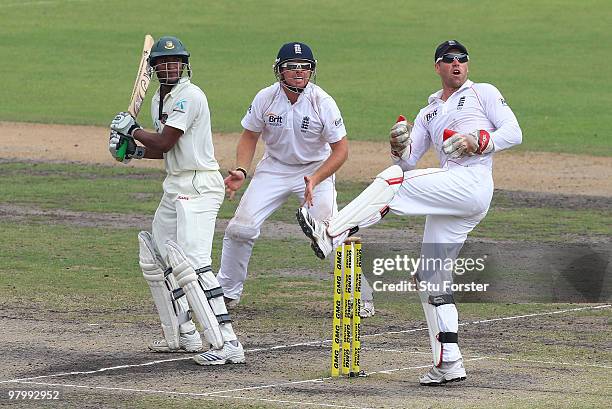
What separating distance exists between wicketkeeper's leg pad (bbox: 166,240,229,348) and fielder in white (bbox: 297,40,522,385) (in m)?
1.12

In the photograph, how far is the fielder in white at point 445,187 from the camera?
8.95m

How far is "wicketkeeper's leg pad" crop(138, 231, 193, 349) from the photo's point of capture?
10.2 meters

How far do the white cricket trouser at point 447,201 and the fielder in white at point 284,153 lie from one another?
7.03 feet

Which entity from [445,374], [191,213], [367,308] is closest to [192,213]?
[191,213]

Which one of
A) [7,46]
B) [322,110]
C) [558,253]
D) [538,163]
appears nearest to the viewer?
[322,110]

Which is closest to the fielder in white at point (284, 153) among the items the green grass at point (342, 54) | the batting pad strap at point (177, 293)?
the batting pad strap at point (177, 293)

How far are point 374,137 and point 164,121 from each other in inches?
611

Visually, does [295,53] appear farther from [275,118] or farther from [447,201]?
[447,201]

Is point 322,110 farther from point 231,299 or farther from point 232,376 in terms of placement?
point 232,376

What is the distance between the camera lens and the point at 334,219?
355 inches

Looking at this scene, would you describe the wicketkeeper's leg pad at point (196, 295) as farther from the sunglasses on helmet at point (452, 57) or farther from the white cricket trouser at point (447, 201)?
the sunglasses on helmet at point (452, 57)

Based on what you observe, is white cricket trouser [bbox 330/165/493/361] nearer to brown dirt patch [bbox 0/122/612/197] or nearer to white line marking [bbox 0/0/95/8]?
brown dirt patch [bbox 0/122/612/197]

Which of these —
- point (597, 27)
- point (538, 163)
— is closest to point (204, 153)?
point (538, 163)

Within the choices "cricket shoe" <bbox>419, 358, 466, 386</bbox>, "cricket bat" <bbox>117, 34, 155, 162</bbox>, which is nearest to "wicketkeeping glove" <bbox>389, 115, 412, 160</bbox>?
"cricket shoe" <bbox>419, 358, 466, 386</bbox>
